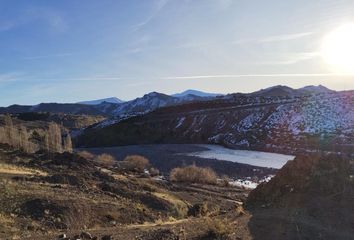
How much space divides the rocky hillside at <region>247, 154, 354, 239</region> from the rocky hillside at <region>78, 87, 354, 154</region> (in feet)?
145

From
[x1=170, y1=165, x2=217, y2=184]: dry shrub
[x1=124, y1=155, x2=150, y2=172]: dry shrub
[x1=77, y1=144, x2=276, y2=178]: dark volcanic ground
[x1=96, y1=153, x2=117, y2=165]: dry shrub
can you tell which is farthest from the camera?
[x1=96, y1=153, x2=117, y2=165]: dry shrub

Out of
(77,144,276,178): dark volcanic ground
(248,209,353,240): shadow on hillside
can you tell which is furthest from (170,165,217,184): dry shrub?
(248,209,353,240): shadow on hillside

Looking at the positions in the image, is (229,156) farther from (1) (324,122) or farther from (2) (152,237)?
(2) (152,237)

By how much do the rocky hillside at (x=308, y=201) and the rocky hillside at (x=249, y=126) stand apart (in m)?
44.3

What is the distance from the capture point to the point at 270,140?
3009 inches

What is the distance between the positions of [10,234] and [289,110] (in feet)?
262

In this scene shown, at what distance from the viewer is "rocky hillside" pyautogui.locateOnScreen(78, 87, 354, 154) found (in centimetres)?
7301

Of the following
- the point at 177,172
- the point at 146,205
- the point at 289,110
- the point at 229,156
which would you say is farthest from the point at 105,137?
the point at 146,205

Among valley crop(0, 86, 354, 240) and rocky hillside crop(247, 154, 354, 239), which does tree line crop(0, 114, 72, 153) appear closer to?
valley crop(0, 86, 354, 240)

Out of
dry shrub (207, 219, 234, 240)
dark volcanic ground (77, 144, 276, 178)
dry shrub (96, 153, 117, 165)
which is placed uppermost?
dry shrub (207, 219, 234, 240)

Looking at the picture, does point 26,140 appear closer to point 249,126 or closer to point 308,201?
point 249,126

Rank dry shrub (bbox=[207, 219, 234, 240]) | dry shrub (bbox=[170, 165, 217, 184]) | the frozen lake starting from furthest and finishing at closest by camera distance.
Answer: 1. the frozen lake
2. dry shrub (bbox=[170, 165, 217, 184])
3. dry shrub (bbox=[207, 219, 234, 240])

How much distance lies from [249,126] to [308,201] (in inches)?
2921

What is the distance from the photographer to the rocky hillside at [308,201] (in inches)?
453
